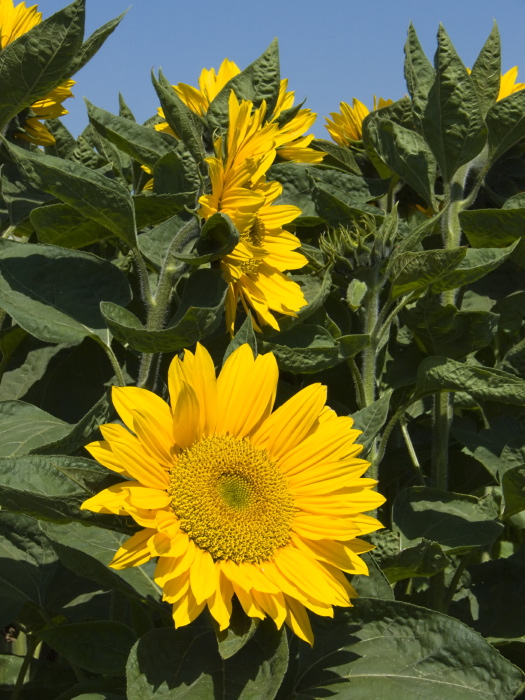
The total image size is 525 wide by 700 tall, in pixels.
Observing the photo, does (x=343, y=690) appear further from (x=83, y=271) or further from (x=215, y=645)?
(x=83, y=271)

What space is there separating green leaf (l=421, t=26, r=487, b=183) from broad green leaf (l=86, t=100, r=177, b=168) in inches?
20.7

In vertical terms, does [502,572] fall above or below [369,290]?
below

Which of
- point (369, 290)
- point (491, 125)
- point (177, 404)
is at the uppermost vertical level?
point (491, 125)

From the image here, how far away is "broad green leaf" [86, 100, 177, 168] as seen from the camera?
168 centimetres

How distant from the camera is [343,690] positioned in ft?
4.42

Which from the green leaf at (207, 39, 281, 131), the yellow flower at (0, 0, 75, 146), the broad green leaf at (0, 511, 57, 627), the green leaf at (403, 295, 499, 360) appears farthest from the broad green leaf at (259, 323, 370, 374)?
the yellow flower at (0, 0, 75, 146)

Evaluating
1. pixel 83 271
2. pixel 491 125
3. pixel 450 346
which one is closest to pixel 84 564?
pixel 83 271

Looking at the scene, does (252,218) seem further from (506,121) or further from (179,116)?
(506,121)

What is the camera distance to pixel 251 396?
4.38 feet

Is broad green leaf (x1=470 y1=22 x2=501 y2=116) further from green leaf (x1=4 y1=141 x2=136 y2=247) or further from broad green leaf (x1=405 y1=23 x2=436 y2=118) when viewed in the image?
green leaf (x1=4 y1=141 x2=136 y2=247)

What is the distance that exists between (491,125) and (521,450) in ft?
2.20

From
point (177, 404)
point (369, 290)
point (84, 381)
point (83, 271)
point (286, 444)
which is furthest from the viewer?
point (84, 381)

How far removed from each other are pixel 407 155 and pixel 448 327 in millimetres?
375

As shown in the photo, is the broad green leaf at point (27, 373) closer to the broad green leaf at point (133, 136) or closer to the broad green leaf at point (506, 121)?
the broad green leaf at point (133, 136)
